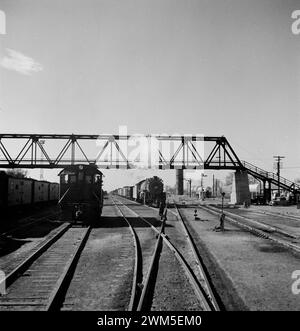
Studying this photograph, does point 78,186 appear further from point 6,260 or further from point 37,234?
point 6,260

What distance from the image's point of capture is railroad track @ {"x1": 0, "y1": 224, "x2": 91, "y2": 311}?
19.7 ft

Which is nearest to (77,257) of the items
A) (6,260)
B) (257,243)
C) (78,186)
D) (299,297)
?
(6,260)

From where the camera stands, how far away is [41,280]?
7500 mm

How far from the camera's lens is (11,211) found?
22.9 m

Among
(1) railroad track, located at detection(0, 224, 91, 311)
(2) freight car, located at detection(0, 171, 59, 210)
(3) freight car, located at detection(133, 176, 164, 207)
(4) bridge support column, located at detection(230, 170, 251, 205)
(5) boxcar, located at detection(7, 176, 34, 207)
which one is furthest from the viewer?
(4) bridge support column, located at detection(230, 170, 251, 205)

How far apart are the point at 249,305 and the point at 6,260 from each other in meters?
7.42

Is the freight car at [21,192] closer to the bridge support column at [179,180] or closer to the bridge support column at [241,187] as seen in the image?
the bridge support column at [241,187]

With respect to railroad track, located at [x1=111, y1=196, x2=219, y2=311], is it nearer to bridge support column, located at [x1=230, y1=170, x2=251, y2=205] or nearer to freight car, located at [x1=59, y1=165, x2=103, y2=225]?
freight car, located at [x1=59, y1=165, x2=103, y2=225]

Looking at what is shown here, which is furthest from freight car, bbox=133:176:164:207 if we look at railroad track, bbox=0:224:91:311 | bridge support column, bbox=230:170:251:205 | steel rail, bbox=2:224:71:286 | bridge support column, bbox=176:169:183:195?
bridge support column, bbox=176:169:183:195

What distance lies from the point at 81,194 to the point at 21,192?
29.6 ft

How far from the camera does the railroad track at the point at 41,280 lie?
6.01 m

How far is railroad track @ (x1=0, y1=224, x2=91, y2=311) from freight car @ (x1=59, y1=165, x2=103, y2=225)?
6.27 metres

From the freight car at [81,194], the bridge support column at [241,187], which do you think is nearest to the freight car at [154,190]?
the bridge support column at [241,187]

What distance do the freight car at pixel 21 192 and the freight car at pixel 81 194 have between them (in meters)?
4.75
